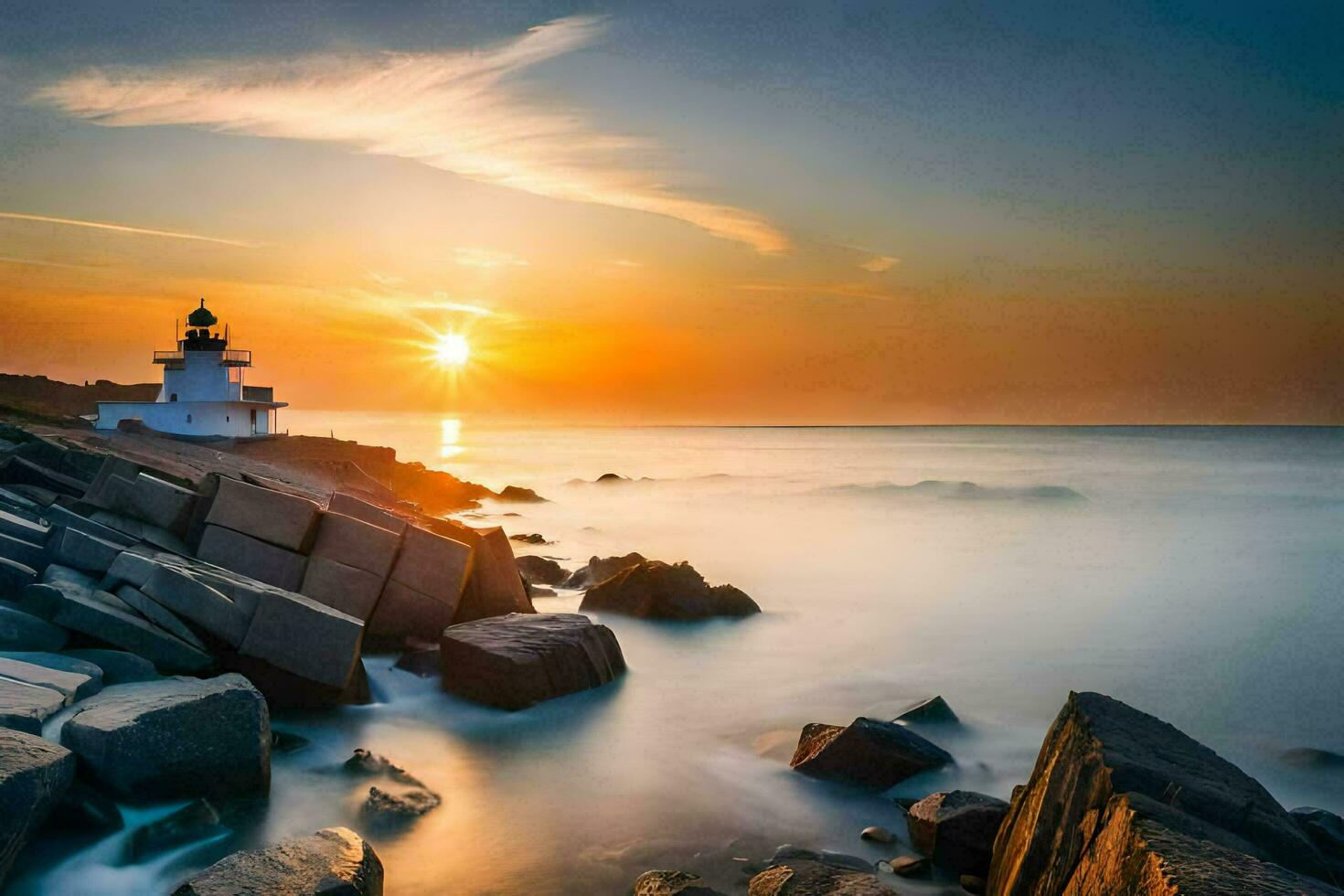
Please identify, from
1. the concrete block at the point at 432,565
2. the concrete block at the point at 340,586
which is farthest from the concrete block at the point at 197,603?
the concrete block at the point at 432,565

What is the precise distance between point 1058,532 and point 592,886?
3384 centimetres

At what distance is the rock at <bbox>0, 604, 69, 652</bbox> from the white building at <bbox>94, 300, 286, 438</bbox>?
35923 mm

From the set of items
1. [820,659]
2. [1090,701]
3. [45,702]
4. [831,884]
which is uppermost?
[1090,701]

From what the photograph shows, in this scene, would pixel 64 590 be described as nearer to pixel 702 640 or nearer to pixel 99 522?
pixel 99 522

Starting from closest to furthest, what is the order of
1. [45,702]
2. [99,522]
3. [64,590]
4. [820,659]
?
[45,702], [64,590], [99,522], [820,659]

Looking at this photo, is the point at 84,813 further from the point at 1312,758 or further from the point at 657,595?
the point at 1312,758

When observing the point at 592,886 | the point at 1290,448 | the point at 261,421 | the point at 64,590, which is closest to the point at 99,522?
the point at 64,590

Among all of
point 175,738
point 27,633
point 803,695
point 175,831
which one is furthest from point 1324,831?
point 27,633

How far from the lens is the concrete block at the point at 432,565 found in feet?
36.3

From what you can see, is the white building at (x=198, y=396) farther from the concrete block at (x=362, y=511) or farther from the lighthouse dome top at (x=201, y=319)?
the concrete block at (x=362, y=511)

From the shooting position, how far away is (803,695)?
39.0 ft

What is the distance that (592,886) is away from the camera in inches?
252

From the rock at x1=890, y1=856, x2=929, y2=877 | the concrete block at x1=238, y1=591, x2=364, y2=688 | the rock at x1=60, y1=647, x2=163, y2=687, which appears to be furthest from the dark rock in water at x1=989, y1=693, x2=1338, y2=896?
the rock at x1=60, y1=647, x2=163, y2=687

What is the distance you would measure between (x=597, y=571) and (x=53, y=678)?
40.4 feet
